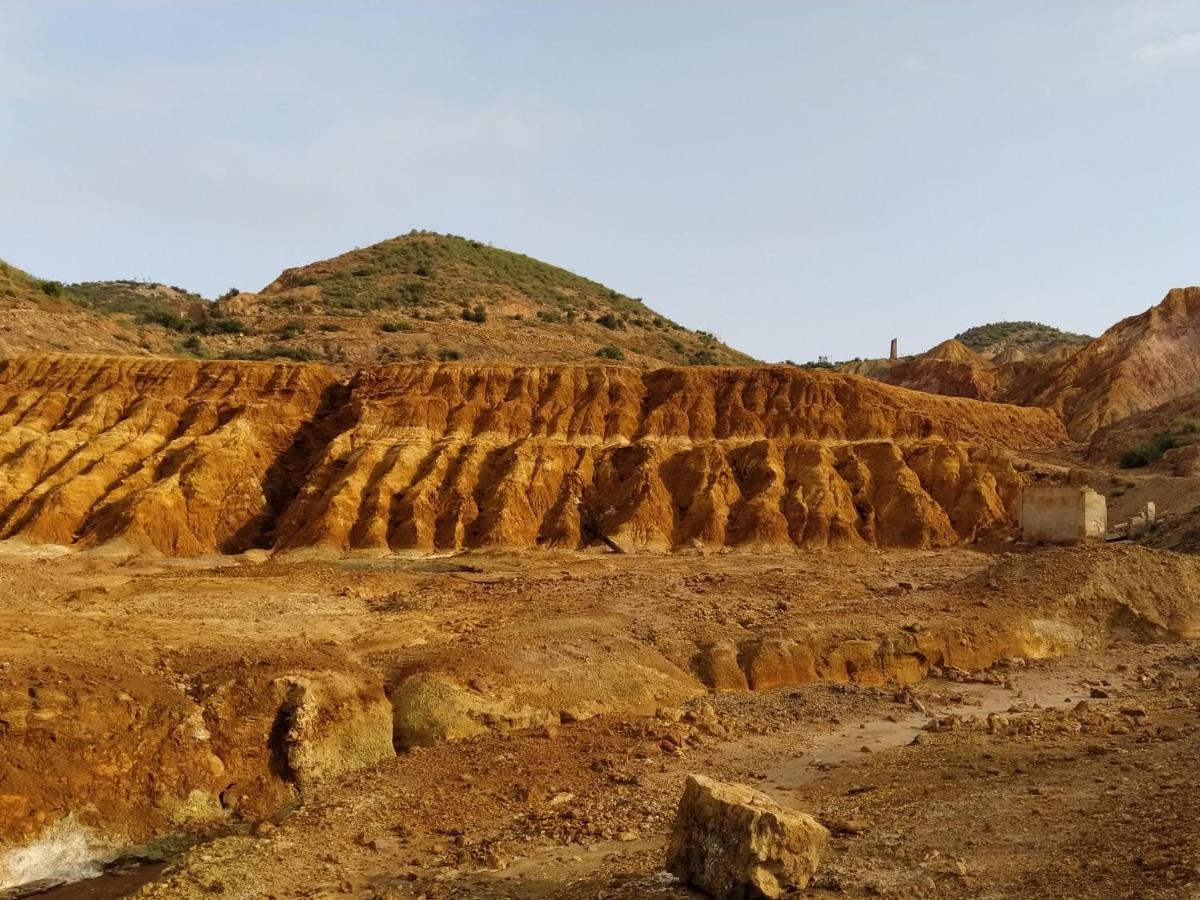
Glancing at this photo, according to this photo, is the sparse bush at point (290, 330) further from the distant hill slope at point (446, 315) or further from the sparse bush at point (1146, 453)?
the sparse bush at point (1146, 453)

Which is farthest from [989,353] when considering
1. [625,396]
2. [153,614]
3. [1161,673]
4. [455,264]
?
[153,614]

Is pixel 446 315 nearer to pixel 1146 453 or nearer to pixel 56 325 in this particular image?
pixel 56 325

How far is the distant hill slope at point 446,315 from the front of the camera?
56.8 meters

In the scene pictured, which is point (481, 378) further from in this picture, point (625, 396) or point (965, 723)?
point (965, 723)

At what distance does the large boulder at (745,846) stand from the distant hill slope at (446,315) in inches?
1796

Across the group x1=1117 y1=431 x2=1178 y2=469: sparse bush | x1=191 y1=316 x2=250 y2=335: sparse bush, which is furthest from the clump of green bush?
x1=1117 y1=431 x2=1178 y2=469: sparse bush

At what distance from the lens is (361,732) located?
591 inches

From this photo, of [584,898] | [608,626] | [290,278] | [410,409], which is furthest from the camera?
[290,278]

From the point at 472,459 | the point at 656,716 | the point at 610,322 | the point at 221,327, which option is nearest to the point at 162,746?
the point at 656,716

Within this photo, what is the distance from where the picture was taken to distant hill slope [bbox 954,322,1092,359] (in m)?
108

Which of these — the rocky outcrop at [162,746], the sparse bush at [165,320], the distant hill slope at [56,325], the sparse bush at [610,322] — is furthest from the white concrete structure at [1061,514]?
the sparse bush at [165,320]

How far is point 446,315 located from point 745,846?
60.1 meters

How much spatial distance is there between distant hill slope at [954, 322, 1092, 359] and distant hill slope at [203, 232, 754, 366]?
44343mm

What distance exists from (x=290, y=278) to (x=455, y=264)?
13.0 m
